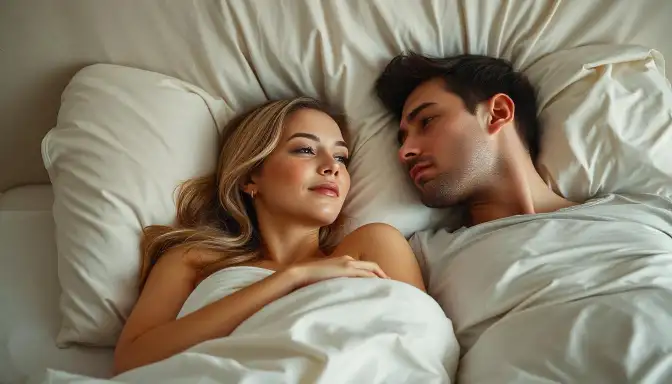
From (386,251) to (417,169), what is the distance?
0.25 meters

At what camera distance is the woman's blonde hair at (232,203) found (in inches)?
51.6

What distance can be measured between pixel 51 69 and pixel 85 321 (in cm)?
67

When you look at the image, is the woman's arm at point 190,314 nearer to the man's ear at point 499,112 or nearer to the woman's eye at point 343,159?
the woman's eye at point 343,159

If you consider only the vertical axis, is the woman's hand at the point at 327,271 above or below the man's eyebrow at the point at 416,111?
below

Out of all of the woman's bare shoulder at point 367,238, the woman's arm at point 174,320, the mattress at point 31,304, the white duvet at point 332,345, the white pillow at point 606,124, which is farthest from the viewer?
the white pillow at point 606,124

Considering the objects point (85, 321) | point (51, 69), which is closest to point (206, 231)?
point (85, 321)

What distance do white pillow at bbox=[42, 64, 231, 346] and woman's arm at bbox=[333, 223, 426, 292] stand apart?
15.8 inches

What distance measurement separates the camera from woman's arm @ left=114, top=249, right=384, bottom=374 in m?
1.06

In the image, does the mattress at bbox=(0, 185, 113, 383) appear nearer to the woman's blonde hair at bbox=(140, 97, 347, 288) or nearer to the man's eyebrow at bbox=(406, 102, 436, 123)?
the woman's blonde hair at bbox=(140, 97, 347, 288)

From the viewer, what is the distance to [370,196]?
1.43m

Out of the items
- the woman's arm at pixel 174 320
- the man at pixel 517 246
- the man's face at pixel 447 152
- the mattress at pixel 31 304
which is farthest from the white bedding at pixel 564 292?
the mattress at pixel 31 304

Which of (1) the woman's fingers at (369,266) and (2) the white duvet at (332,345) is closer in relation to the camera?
(2) the white duvet at (332,345)

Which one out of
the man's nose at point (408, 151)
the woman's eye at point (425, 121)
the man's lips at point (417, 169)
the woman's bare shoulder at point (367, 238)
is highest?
the woman's eye at point (425, 121)

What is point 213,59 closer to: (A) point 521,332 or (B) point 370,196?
(B) point 370,196
